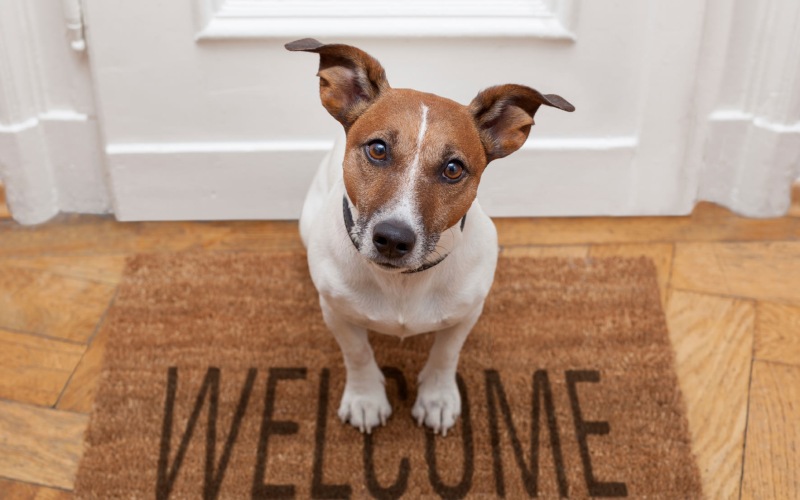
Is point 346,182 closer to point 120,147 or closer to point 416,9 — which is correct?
point 416,9

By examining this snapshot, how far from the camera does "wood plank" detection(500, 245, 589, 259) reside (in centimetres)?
244

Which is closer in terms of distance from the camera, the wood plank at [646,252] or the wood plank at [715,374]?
the wood plank at [715,374]

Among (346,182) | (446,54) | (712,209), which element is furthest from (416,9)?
(712,209)

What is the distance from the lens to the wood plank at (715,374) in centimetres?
191

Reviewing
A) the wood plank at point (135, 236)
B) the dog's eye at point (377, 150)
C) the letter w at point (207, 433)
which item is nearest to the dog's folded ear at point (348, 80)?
the dog's eye at point (377, 150)

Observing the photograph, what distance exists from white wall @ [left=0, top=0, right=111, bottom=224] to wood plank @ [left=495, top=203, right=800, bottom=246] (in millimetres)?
1202

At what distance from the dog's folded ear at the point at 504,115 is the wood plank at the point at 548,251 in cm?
85

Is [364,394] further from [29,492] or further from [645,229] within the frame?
[645,229]

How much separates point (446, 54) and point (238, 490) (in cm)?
120

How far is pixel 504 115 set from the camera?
1598mm

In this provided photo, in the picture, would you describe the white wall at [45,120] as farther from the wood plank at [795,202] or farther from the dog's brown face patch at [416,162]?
the wood plank at [795,202]

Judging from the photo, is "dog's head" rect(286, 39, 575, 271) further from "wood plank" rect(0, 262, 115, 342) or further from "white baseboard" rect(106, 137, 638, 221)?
"wood plank" rect(0, 262, 115, 342)

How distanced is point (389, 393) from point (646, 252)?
89 cm

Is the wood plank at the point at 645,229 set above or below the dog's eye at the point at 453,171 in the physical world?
below
